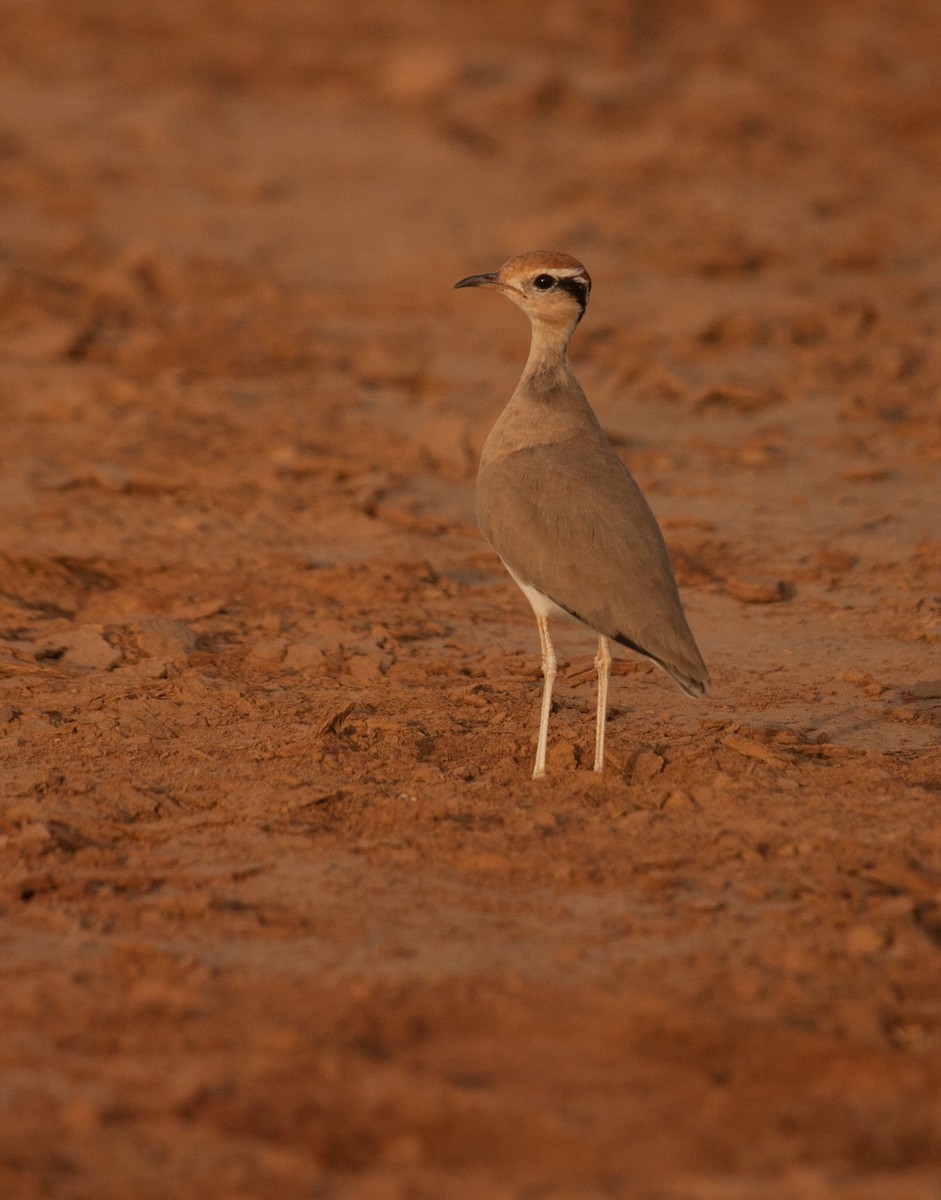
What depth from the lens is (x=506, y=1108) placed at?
3600 mm

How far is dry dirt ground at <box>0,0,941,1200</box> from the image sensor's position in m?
3.67

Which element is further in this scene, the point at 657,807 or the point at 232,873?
the point at 657,807

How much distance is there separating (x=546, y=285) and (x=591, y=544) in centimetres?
124

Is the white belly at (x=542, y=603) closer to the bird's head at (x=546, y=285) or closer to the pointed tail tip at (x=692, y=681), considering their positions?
the pointed tail tip at (x=692, y=681)

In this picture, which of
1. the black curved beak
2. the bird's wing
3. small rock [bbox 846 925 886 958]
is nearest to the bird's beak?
→ the black curved beak

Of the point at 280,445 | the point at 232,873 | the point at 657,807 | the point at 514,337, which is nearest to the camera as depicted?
the point at 232,873

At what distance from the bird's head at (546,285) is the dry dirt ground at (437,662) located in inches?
57.7

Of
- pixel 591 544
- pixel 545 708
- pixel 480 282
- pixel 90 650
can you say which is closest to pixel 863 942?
pixel 545 708

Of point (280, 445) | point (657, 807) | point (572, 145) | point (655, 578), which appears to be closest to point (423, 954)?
point (657, 807)

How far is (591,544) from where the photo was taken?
5680mm

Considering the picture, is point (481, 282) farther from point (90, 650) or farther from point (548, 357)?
point (90, 650)

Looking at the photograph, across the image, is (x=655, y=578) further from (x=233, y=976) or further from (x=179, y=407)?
(x=179, y=407)

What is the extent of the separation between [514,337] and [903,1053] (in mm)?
8046

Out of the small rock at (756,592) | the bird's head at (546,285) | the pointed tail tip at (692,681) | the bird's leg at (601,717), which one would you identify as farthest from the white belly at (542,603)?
the small rock at (756,592)
